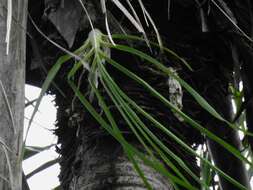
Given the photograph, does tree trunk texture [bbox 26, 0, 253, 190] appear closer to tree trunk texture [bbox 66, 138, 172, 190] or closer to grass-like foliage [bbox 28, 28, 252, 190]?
tree trunk texture [bbox 66, 138, 172, 190]

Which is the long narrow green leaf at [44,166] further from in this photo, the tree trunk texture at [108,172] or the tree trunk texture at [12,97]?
the tree trunk texture at [12,97]

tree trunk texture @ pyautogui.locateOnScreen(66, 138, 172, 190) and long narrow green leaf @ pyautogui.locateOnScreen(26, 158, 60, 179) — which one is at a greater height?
long narrow green leaf @ pyautogui.locateOnScreen(26, 158, 60, 179)

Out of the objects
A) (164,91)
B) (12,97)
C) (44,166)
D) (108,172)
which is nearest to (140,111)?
(12,97)

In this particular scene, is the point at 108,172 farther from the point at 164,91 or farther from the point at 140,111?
the point at 140,111

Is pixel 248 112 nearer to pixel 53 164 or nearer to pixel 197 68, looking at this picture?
pixel 197 68

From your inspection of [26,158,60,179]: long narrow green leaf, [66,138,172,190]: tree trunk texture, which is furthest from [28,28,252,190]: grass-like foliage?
[26,158,60,179]: long narrow green leaf

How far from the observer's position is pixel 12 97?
646 millimetres

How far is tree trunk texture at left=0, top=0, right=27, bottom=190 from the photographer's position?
0.59 metres

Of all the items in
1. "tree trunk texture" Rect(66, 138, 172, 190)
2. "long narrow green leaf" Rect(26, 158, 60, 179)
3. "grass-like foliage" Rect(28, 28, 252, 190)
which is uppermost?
"long narrow green leaf" Rect(26, 158, 60, 179)

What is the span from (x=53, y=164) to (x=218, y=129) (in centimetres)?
41

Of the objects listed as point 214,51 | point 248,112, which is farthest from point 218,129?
point 214,51

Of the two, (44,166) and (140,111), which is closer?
(140,111)

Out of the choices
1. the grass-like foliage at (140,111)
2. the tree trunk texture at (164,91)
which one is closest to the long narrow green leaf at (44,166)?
the tree trunk texture at (164,91)

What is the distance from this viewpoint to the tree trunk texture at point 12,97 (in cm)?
59
